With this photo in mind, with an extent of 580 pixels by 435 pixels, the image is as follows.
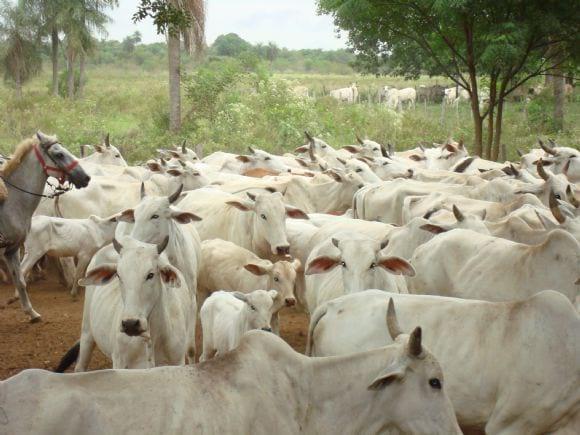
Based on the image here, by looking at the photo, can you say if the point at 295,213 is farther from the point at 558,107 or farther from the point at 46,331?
the point at 558,107

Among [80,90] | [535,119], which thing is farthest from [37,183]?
[80,90]

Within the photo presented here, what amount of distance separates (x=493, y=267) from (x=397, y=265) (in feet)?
2.62

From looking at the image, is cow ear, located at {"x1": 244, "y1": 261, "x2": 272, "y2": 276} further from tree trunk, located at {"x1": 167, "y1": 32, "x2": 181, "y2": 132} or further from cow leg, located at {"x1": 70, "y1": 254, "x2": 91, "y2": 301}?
tree trunk, located at {"x1": 167, "y1": 32, "x2": 181, "y2": 132}

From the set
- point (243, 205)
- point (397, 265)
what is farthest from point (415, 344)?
point (243, 205)

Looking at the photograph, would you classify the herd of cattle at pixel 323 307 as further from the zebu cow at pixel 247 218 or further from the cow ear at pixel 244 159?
the cow ear at pixel 244 159

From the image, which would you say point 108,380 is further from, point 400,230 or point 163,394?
point 400,230

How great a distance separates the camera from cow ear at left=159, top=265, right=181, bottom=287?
223 inches

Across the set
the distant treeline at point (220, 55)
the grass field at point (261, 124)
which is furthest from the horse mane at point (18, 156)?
the distant treeline at point (220, 55)

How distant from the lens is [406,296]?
556 centimetres

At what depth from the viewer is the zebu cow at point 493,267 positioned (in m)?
6.38

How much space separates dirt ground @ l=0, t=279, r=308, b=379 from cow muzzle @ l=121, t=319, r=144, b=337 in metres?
2.51

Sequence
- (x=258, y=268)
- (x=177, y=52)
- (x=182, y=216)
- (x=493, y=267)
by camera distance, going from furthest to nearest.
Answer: (x=177, y=52) → (x=258, y=268) → (x=182, y=216) → (x=493, y=267)

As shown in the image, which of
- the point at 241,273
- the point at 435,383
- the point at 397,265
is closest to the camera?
the point at 435,383

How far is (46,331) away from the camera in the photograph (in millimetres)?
9164
